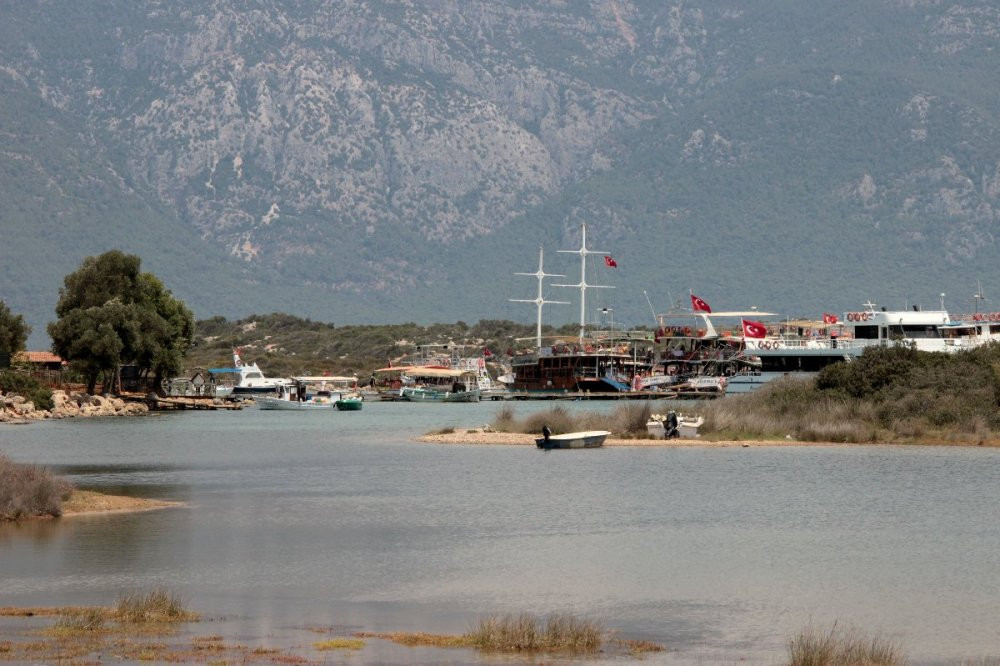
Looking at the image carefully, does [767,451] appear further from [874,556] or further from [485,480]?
[874,556]

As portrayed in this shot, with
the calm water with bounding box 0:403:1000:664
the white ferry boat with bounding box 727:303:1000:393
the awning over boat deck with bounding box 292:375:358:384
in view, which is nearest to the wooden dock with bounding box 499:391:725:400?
the white ferry boat with bounding box 727:303:1000:393

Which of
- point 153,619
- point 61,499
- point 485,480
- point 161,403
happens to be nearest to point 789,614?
point 153,619

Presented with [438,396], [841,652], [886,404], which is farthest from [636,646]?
[438,396]

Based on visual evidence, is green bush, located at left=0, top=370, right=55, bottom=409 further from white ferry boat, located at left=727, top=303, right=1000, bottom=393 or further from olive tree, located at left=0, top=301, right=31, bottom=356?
white ferry boat, located at left=727, top=303, right=1000, bottom=393

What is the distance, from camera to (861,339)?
435 ft

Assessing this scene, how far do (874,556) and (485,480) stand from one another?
24.6m

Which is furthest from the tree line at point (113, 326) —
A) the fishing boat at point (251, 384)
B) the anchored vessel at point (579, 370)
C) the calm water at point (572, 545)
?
the anchored vessel at point (579, 370)

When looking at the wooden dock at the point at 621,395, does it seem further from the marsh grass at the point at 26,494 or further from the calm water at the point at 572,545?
the marsh grass at the point at 26,494

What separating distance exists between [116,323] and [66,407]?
404 inches

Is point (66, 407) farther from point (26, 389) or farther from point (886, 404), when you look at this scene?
point (886, 404)

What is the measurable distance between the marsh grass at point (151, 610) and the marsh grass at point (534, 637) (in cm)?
555

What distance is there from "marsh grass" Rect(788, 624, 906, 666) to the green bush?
95357 millimetres

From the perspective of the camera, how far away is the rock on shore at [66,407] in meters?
114

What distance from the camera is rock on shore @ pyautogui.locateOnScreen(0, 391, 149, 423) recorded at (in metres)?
114
